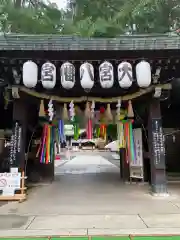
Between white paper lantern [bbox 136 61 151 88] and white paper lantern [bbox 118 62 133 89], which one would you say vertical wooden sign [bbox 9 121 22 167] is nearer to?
white paper lantern [bbox 118 62 133 89]

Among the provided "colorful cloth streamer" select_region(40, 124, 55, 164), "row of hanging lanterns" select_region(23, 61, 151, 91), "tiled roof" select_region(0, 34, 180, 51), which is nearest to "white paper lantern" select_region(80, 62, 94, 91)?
"row of hanging lanterns" select_region(23, 61, 151, 91)

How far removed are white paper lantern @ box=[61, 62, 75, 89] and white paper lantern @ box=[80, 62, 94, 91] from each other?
0.27m

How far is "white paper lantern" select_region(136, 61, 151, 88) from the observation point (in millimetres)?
7621

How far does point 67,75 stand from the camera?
25.1ft

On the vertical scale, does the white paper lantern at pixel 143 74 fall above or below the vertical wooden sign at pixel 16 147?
above

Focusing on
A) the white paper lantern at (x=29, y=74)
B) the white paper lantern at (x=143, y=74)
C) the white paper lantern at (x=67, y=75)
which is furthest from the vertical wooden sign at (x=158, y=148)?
the white paper lantern at (x=29, y=74)

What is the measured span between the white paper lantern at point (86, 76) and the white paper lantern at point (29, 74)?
1.32 m

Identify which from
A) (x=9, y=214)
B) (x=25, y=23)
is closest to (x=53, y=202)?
(x=9, y=214)

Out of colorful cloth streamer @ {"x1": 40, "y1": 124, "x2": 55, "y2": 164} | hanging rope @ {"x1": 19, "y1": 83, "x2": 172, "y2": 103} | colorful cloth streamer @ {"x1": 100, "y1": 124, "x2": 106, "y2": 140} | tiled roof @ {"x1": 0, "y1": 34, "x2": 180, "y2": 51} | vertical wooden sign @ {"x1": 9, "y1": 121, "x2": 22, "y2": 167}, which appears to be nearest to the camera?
tiled roof @ {"x1": 0, "y1": 34, "x2": 180, "y2": 51}

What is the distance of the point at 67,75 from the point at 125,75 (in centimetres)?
161

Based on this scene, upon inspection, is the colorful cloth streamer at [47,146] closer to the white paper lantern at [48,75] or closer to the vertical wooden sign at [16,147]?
the vertical wooden sign at [16,147]

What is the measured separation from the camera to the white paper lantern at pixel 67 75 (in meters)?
7.61

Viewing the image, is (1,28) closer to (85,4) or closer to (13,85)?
(85,4)

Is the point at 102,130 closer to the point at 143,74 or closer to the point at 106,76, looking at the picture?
the point at 106,76
